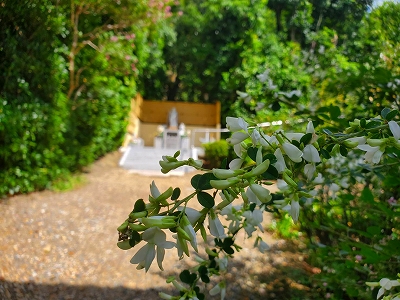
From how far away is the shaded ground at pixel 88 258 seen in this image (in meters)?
1.14

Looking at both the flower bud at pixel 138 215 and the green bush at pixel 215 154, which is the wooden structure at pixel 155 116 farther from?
the flower bud at pixel 138 215

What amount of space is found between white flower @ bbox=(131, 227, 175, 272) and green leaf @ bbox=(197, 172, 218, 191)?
0.07 meters

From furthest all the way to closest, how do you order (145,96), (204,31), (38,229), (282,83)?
(145,96) < (204,31) < (282,83) < (38,229)

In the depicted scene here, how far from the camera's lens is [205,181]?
1.30 ft

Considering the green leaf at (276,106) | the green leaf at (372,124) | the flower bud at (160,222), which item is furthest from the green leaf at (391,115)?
the green leaf at (276,106)

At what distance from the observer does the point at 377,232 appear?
77cm

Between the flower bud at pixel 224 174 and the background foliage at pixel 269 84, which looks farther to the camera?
the background foliage at pixel 269 84

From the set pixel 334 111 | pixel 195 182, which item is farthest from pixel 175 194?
pixel 334 111

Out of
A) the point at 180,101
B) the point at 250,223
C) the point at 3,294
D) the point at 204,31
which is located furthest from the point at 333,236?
the point at 180,101

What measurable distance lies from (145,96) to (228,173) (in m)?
7.19

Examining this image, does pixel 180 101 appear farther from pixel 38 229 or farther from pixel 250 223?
pixel 250 223

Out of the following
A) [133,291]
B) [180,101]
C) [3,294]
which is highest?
[180,101]

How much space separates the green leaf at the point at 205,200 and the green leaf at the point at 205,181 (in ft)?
0.03

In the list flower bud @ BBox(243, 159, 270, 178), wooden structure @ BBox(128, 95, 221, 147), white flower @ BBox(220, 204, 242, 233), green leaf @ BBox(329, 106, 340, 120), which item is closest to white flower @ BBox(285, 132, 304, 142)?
flower bud @ BBox(243, 159, 270, 178)
